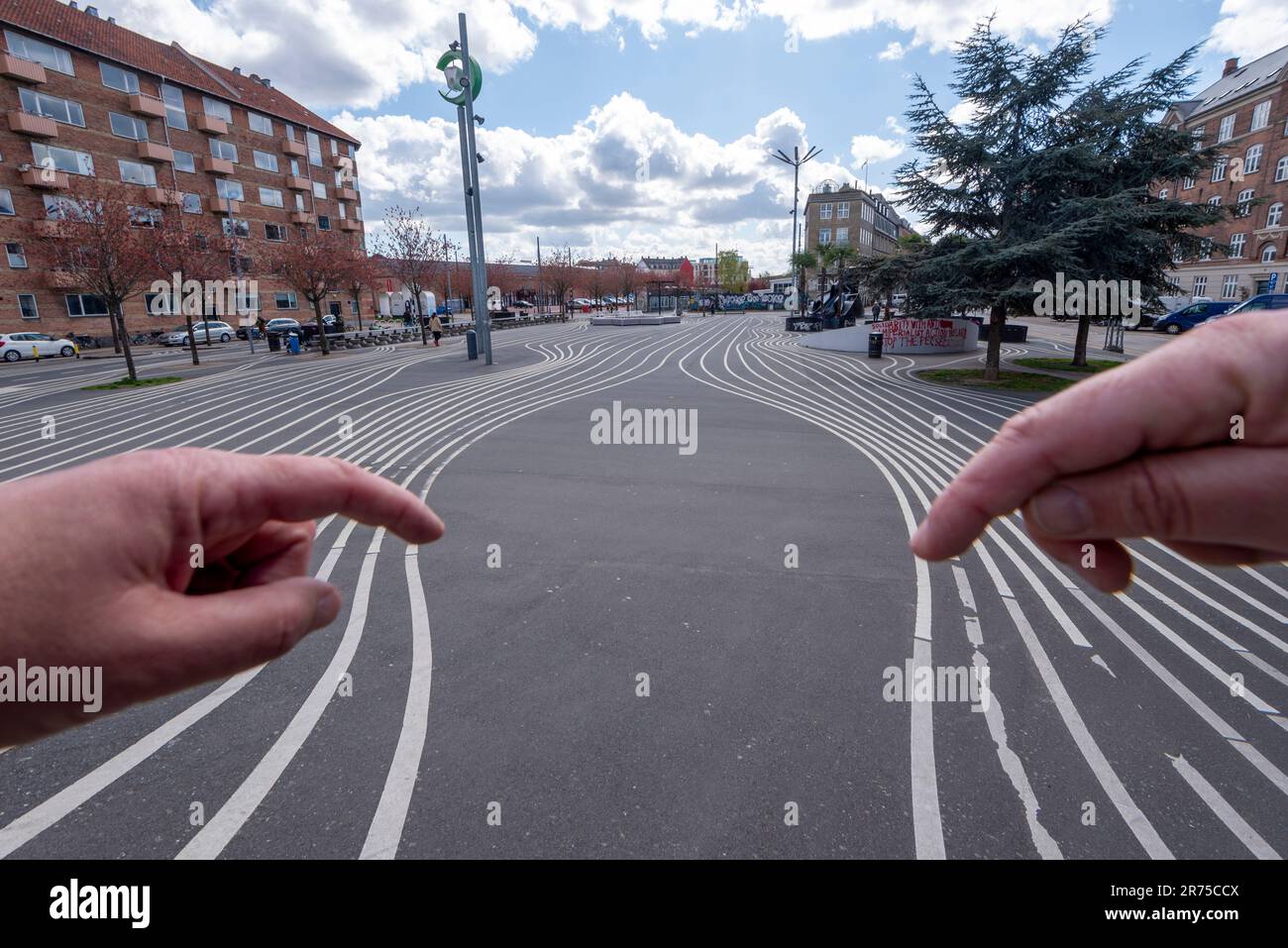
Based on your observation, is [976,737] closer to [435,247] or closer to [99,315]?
[435,247]

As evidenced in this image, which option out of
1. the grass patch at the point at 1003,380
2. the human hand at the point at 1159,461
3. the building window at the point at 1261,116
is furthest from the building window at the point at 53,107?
the building window at the point at 1261,116

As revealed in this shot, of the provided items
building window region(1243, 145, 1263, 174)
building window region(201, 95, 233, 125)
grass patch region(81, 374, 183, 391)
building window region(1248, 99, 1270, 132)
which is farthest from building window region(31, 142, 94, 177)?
building window region(1243, 145, 1263, 174)

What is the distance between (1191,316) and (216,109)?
70.0 m

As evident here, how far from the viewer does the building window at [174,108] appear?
146 feet

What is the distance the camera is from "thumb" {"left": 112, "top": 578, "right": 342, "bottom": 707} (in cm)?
103

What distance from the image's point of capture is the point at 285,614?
1211mm

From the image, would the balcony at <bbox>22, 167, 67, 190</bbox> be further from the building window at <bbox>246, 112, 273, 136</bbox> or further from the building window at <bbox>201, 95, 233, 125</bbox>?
the building window at <bbox>246, 112, 273, 136</bbox>

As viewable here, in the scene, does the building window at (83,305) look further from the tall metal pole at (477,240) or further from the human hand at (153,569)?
the human hand at (153,569)

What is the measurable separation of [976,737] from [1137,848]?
92 centimetres

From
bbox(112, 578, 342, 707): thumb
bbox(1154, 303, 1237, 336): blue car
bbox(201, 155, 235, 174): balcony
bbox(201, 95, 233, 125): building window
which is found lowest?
bbox(112, 578, 342, 707): thumb

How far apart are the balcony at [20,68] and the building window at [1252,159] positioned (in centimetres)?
8319

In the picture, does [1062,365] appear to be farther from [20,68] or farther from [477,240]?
[20,68]

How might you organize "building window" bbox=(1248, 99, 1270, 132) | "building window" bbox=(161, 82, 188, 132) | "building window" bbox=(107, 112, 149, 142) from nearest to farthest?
1. "building window" bbox=(107, 112, 149, 142)
2. "building window" bbox=(1248, 99, 1270, 132)
3. "building window" bbox=(161, 82, 188, 132)

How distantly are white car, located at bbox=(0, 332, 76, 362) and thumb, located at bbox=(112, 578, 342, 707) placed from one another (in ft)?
145
